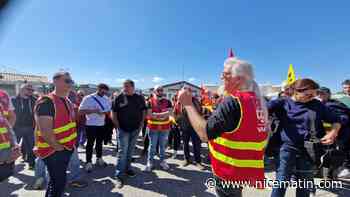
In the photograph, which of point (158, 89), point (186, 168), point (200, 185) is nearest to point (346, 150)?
point (200, 185)

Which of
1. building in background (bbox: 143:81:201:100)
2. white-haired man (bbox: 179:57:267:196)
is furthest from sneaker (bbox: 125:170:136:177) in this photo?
white-haired man (bbox: 179:57:267:196)

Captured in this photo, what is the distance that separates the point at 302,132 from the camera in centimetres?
233

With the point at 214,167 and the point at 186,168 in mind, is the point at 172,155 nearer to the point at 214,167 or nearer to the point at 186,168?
the point at 186,168

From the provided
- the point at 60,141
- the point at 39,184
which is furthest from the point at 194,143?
the point at 60,141

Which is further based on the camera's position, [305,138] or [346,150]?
[346,150]

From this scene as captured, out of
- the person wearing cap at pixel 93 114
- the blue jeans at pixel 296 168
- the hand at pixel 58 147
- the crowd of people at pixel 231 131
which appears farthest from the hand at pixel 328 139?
the person wearing cap at pixel 93 114

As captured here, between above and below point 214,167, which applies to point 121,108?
above

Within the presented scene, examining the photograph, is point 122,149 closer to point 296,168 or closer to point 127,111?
point 127,111

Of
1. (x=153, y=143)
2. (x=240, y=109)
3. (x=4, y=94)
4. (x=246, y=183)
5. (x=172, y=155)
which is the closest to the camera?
(x=240, y=109)

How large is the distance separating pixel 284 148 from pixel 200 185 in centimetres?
192

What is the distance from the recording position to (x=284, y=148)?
2438 millimetres

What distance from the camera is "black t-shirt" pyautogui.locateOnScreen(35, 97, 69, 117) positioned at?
226cm

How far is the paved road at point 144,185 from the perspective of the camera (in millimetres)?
3488

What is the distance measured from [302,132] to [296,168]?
0.42 m
